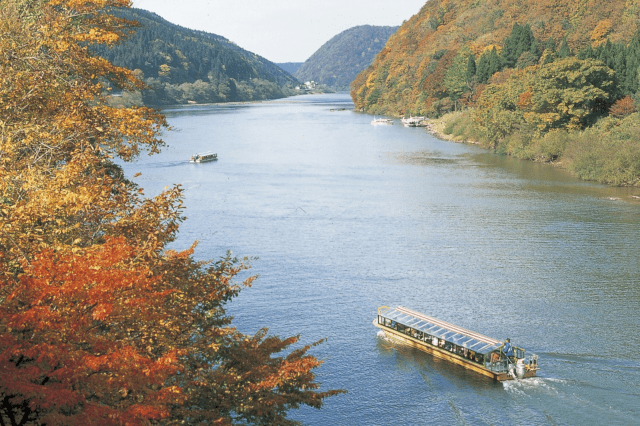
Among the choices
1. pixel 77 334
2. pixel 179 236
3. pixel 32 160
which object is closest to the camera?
pixel 77 334

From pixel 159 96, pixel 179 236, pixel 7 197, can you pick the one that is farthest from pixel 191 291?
pixel 159 96

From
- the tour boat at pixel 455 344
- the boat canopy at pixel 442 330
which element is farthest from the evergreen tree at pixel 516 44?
the tour boat at pixel 455 344

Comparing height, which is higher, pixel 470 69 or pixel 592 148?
pixel 470 69

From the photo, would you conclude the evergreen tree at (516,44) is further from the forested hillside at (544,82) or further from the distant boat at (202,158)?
the distant boat at (202,158)

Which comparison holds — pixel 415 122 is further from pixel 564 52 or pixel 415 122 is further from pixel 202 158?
pixel 202 158

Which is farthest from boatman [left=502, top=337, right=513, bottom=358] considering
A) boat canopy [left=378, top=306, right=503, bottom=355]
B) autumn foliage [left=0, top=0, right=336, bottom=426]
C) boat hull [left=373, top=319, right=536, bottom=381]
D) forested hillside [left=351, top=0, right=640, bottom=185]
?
forested hillside [left=351, top=0, right=640, bottom=185]

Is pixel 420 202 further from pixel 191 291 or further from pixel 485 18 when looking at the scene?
pixel 485 18

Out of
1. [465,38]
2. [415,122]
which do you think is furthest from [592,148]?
[465,38]
